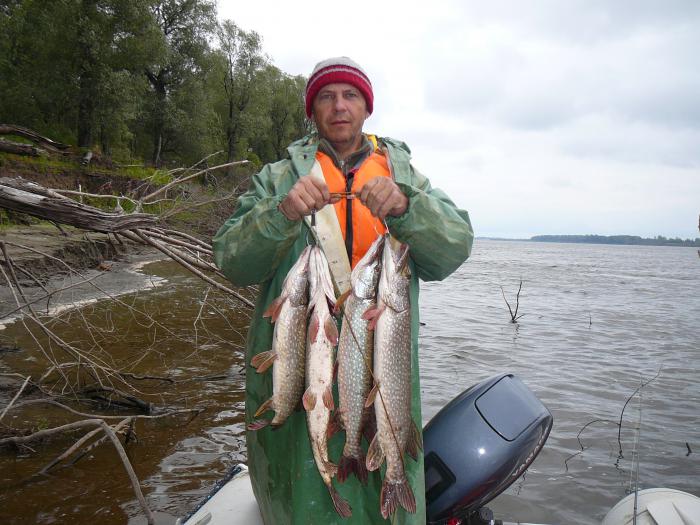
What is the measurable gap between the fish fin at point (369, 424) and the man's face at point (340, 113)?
158 centimetres

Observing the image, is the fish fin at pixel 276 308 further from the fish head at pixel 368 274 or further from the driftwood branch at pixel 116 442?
the driftwood branch at pixel 116 442

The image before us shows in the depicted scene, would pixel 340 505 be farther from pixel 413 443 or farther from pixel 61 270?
pixel 61 270

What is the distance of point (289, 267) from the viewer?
108 inches

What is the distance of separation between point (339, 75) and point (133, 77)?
29050 millimetres

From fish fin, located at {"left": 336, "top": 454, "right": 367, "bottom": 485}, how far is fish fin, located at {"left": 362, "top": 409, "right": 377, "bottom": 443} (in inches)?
4.8

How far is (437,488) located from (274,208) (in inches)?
78.4

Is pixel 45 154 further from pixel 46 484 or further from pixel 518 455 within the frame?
pixel 518 455

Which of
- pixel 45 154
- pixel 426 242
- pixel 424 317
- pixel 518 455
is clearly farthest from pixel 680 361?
pixel 45 154

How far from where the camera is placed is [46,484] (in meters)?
5.09

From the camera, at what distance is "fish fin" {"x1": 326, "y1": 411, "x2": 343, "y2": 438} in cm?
247

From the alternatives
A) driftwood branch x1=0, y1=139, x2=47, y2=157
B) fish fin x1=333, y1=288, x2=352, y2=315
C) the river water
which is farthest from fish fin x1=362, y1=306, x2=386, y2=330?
the river water

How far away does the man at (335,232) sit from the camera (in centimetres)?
244

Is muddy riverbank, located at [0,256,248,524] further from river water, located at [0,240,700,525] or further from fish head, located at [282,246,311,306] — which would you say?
fish head, located at [282,246,311,306]

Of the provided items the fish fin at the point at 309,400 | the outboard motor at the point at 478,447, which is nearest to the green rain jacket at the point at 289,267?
the fish fin at the point at 309,400
